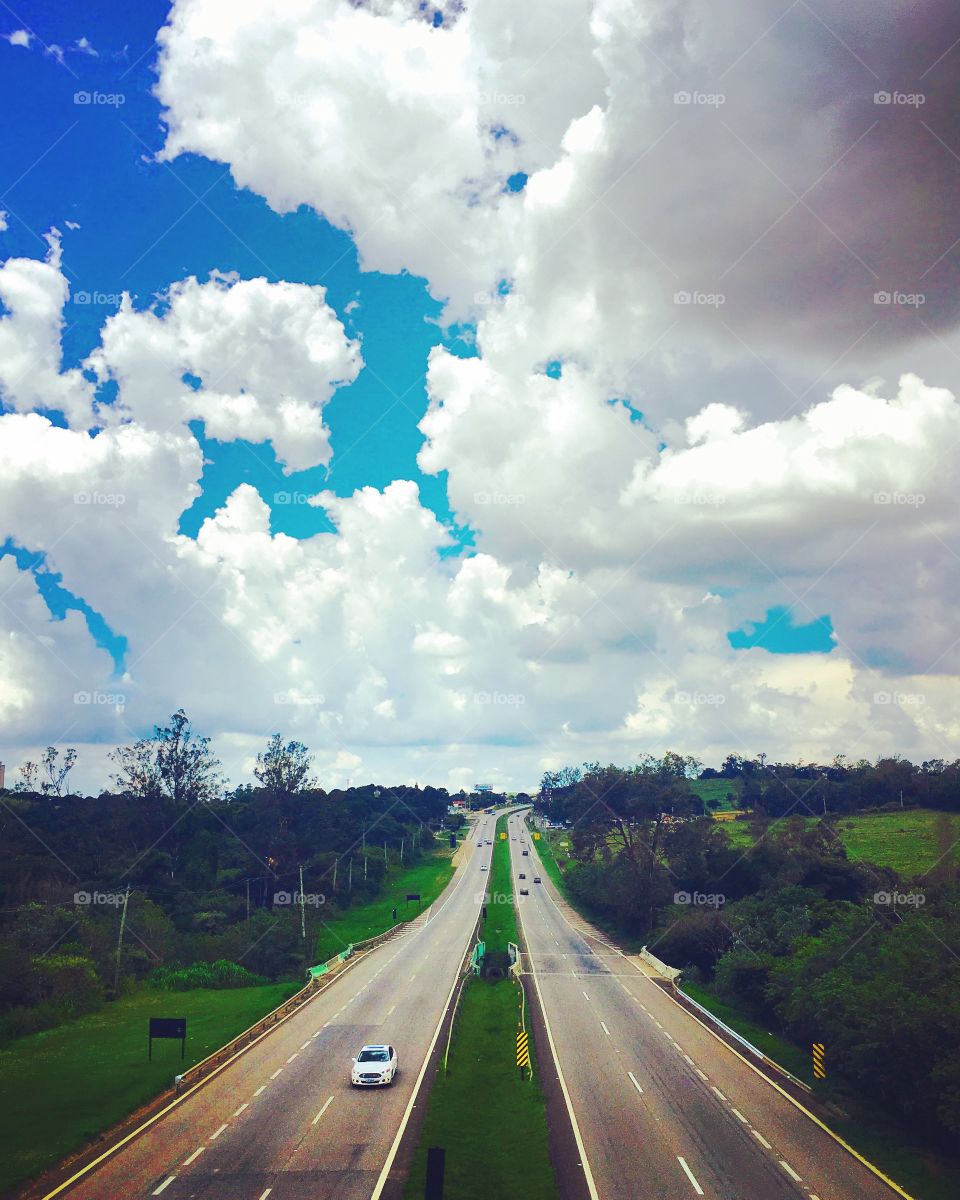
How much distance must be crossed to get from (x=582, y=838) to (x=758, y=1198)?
67.6 m

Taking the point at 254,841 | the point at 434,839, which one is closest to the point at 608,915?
the point at 254,841

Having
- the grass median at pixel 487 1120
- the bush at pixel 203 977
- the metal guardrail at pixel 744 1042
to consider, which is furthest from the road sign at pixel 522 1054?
the bush at pixel 203 977

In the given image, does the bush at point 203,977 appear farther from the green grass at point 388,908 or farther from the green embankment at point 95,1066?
the green grass at point 388,908

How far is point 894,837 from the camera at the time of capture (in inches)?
4205

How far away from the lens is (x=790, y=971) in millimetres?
42562

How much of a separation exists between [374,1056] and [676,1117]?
1116cm

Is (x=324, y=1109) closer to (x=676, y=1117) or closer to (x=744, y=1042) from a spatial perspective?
(x=676, y=1117)

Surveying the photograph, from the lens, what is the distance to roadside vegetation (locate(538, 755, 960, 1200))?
89.8 ft

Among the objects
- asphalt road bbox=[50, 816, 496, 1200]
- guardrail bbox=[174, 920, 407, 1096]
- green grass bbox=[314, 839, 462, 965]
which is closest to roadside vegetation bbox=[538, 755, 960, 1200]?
asphalt road bbox=[50, 816, 496, 1200]

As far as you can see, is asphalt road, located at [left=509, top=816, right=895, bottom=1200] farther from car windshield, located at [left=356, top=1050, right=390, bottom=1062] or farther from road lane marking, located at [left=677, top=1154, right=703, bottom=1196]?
car windshield, located at [left=356, top=1050, right=390, bottom=1062]

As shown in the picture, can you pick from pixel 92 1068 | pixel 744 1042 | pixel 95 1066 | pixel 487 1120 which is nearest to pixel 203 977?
pixel 95 1066

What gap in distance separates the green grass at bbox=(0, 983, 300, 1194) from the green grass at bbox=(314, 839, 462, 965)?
20380 mm

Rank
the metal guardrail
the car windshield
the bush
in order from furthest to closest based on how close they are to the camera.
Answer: the bush < the metal guardrail < the car windshield

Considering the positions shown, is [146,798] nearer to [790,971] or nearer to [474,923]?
[474,923]
